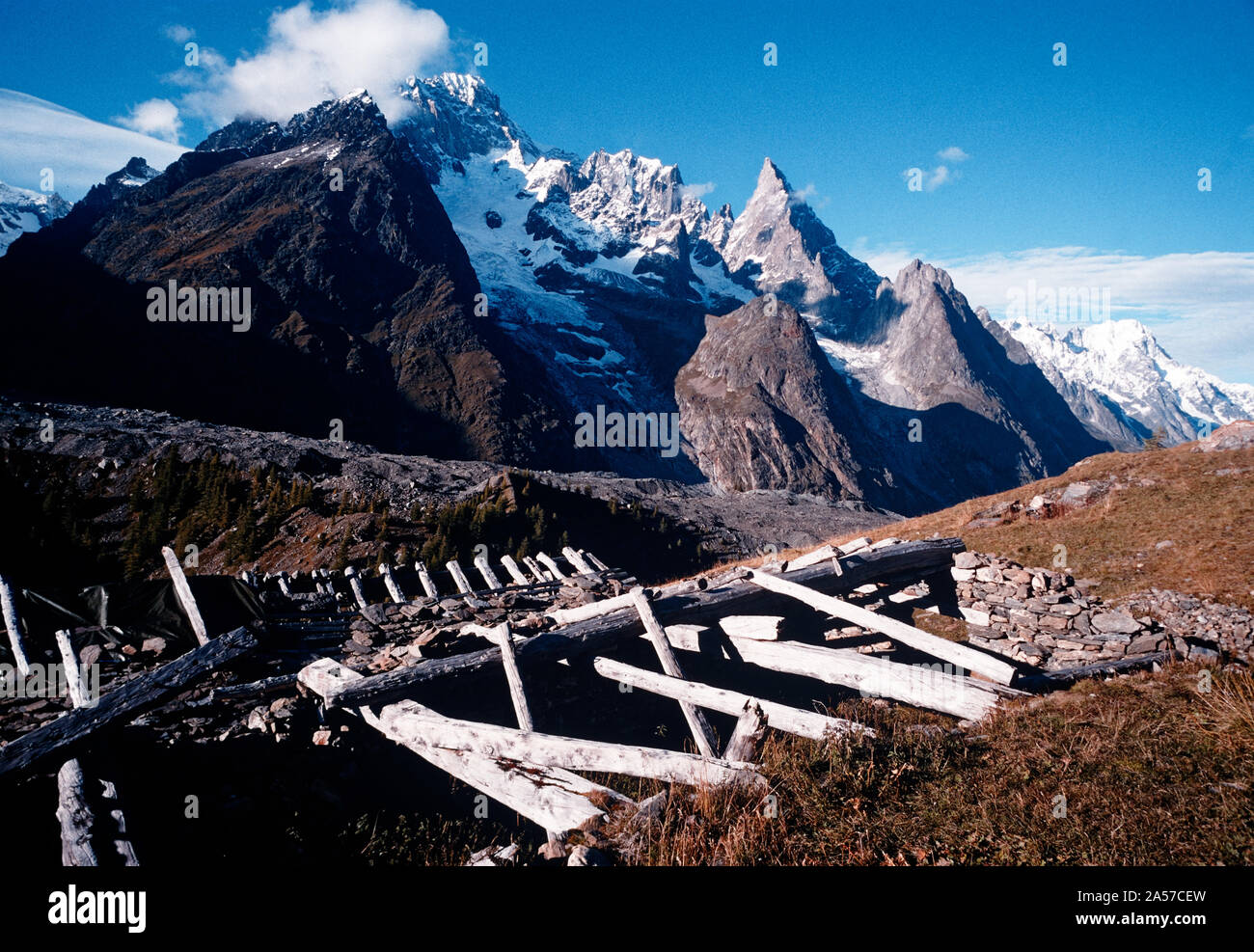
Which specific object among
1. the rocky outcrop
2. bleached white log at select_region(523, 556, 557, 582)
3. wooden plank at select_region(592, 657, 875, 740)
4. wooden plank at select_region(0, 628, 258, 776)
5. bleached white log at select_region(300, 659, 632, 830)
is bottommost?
bleached white log at select_region(300, 659, 632, 830)

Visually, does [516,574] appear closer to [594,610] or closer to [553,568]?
[553,568]

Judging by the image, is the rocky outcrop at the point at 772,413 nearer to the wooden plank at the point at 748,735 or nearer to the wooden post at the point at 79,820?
the wooden plank at the point at 748,735

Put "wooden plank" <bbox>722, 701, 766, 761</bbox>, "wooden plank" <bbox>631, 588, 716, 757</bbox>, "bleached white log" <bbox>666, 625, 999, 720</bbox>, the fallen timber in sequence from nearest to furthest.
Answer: "wooden plank" <bbox>722, 701, 766, 761</bbox>
"wooden plank" <bbox>631, 588, 716, 757</bbox>
"bleached white log" <bbox>666, 625, 999, 720</bbox>
the fallen timber

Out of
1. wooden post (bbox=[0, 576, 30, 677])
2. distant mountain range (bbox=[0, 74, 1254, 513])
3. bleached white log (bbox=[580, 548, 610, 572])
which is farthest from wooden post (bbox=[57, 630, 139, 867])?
distant mountain range (bbox=[0, 74, 1254, 513])

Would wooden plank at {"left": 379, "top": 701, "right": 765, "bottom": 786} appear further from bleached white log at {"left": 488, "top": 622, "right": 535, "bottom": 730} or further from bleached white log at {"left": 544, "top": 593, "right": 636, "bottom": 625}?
bleached white log at {"left": 544, "top": 593, "right": 636, "bottom": 625}

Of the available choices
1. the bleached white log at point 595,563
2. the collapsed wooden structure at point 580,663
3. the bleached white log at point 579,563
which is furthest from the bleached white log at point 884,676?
the bleached white log at point 595,563
